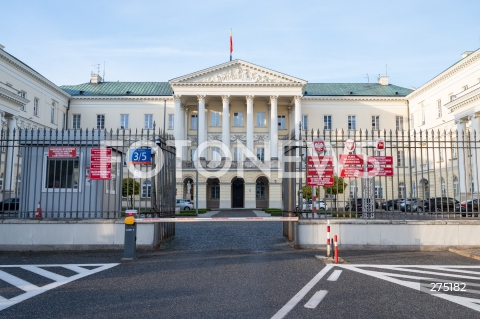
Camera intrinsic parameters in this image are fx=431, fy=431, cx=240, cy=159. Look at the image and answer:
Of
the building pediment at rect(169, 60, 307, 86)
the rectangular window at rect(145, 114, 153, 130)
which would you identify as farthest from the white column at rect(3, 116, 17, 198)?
the building pediment at rect(169, 60, 307, 86)

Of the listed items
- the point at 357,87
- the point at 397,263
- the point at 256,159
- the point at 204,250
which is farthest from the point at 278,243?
the point at 357,87

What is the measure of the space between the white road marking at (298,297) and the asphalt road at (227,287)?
1 cm

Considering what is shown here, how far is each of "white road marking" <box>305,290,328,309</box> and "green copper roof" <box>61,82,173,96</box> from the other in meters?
55.1

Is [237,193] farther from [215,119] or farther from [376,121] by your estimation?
[376,121]

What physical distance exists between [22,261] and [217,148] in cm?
4451

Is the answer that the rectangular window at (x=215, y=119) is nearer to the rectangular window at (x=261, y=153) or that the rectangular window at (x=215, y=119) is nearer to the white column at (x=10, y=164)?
the rectangular window at (x=261, y=153)

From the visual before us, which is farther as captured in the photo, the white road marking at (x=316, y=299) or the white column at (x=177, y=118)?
the white column at (x=177, y=118)

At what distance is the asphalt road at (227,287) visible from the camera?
240 inches

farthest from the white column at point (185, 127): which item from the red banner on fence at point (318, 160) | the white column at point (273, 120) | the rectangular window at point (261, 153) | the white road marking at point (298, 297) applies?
the white road marking at point (298, 297)

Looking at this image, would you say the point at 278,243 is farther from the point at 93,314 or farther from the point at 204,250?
the point at 93,314

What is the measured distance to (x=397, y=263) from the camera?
1030 centimetres

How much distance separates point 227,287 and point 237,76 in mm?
48399

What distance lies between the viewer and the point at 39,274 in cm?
886

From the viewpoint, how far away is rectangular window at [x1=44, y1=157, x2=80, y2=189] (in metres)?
13.3
